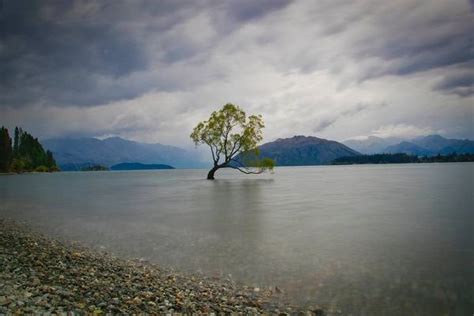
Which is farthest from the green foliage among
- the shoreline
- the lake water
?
the shoreline

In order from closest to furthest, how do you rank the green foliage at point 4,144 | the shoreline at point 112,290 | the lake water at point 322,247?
1. the shoreline at point 112,290
2. the lake water at point 322,247
3. the green foliage at point 4,144

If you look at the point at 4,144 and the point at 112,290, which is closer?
the point at 112,290

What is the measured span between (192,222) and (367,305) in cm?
2072

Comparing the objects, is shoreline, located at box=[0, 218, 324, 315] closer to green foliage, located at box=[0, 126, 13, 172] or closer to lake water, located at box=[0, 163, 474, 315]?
lake water, located at box=[0, 163, 474, 315]

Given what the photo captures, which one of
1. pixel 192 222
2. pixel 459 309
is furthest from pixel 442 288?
pixel 192 222

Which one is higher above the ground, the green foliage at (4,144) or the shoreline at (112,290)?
the green foliage at (4,144)

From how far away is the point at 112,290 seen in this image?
37.0 feet

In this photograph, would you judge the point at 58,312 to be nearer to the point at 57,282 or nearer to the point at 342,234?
the point at 57,282

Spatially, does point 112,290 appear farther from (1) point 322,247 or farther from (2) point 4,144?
(2) point 4,144

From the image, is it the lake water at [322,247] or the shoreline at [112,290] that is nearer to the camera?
the shoreline at [112,290]

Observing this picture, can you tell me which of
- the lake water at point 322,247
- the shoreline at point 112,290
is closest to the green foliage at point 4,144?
the lake water at point 322,247

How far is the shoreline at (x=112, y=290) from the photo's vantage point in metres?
9.75

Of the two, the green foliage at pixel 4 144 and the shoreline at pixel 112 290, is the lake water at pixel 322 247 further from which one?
the green foliage at pixel 4 144

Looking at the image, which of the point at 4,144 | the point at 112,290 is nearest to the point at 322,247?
the point at 112,290
